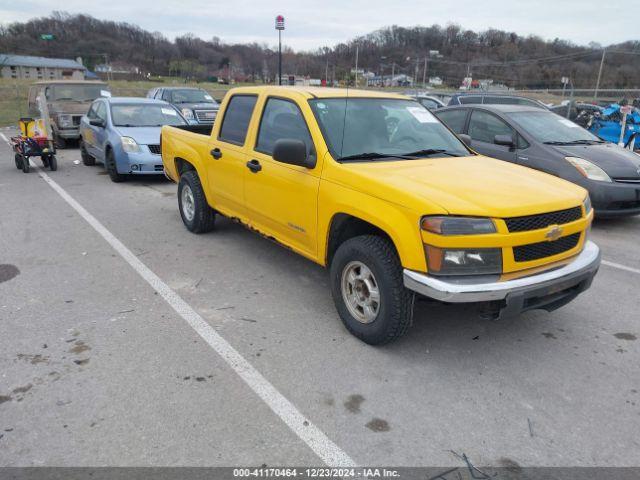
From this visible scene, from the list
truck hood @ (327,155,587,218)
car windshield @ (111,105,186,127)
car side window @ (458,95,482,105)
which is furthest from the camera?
car side window @ (458,95,482,105)

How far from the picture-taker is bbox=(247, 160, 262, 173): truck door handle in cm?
465

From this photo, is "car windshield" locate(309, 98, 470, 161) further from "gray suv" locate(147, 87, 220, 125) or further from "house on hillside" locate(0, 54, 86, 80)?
"house on hillside" locate(0, 54, 86, 80)

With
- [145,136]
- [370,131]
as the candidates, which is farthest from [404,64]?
[370,131]

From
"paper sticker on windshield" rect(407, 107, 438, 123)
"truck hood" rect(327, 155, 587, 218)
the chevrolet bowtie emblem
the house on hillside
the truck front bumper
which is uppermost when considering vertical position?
the house on hillside

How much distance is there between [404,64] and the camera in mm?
69875

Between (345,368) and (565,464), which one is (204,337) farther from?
(565,464)

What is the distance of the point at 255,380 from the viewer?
325 cm

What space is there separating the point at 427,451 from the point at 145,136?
8.81m

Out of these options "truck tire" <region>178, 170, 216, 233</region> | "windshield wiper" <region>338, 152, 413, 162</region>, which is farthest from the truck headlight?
"truck tire" <region>178, 170, 216, 233</region>

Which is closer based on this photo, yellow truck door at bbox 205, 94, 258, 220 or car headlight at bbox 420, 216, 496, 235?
car headlight at bbox 420, 216, 496, 235

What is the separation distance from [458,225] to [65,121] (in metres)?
14.2

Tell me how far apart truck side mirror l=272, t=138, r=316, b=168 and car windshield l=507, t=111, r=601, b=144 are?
4.89 meters

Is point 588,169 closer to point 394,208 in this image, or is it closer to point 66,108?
point 394,208

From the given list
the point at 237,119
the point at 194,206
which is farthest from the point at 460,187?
the point at 194,206
